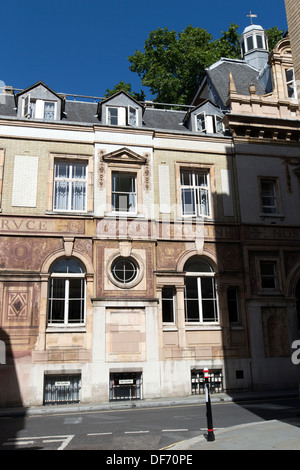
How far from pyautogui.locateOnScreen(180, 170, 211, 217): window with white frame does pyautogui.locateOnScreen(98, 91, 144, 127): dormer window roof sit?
3379 mm

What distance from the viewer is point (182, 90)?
3425cm

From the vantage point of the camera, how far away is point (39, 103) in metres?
20.1

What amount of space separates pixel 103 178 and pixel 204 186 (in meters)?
4.84

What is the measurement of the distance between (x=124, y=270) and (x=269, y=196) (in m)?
8.05

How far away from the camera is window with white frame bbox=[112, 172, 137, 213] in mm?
19594

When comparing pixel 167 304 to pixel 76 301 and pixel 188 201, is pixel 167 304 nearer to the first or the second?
pixel 76 301

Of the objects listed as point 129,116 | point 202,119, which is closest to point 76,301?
point 129,116

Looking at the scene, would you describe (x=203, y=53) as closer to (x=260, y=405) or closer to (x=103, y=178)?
(x=103, y=178)

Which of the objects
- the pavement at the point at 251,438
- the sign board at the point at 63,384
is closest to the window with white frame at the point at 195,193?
the sign board at the point at 63,384

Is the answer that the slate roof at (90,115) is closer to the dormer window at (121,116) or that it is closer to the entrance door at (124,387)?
the dormer window at (121,116)

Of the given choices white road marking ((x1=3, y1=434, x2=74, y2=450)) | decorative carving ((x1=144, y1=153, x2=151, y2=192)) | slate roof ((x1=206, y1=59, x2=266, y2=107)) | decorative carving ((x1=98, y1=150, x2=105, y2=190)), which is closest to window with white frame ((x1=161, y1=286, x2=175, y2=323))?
decorative carving ((x1=144, y1=153, x2=151, y2=192))

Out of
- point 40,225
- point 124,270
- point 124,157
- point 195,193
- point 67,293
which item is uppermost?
point 124,157

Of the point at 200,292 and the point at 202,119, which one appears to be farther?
the point at 202,119
